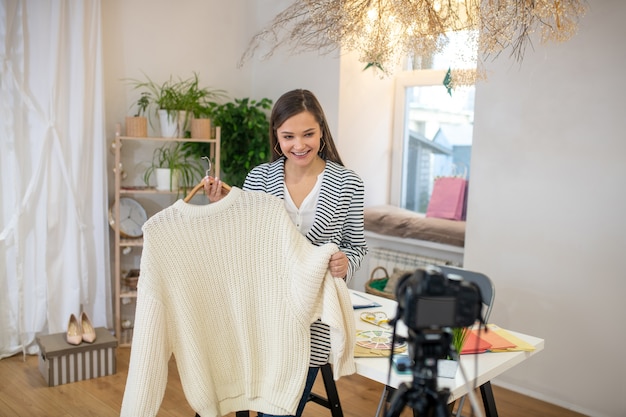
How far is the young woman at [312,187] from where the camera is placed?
5.56 ft

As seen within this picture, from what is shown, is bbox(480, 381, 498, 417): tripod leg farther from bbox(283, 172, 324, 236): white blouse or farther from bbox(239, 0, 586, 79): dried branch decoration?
bbox(239, 0, 586, 79): dried branch decoration

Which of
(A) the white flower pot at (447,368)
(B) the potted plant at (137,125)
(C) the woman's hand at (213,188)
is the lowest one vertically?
(A) the white flower pot at (447,368)

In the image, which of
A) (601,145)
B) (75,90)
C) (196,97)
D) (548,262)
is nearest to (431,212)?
(548,262)

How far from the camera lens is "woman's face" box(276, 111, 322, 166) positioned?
1681 millimetres

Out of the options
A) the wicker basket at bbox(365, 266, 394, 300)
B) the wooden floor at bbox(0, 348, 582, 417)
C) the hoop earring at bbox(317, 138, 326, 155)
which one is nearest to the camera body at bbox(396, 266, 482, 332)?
the hoop earring at bbox(317, 138, 326, 155)

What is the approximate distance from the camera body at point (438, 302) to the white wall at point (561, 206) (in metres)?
1.93

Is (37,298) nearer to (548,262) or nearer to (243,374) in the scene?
(243,374)

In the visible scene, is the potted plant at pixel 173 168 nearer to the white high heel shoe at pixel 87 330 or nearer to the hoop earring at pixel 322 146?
the white high heel shoe at pixel 87 330

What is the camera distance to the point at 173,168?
3547mm

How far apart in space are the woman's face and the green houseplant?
2.07m

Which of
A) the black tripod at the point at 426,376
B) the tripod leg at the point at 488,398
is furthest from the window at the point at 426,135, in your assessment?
the black tripod at the point at 426,376

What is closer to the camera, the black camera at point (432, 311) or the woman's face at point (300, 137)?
the black camera at point (432, 311)

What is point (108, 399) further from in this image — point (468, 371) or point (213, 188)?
point (468, 371)

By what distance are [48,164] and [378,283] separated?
195 centimetres
